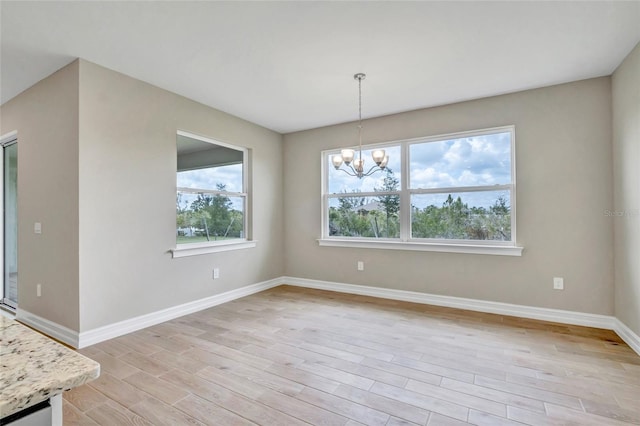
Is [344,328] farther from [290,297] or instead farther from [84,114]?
[84,114]

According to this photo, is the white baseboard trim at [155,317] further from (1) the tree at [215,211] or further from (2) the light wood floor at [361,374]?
(1) the tree at [215,211]

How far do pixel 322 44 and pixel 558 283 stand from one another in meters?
3.47

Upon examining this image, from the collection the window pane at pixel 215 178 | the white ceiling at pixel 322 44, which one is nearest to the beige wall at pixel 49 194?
the white ceiling at pixel 322 44

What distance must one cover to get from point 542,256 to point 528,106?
1.70 meters

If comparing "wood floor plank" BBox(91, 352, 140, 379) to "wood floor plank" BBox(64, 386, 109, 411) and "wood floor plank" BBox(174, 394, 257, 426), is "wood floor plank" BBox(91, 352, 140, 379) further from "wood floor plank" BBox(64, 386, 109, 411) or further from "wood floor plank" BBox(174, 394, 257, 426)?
"wood floor plank" BBox(174, 394, 257, 426)

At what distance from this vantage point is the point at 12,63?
9.27 ft

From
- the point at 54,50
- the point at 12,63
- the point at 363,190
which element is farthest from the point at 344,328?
the point at 12,63

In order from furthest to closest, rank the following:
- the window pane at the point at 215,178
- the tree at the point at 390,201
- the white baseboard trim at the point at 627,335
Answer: the tree at the point at 390,201
the window pane at the point at 215,178
the white baseboard trim at the point at 627,335

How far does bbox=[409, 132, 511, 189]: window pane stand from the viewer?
3793 millimetres

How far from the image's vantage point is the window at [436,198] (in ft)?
12.4

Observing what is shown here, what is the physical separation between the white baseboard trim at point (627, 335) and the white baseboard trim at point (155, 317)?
13.7ft

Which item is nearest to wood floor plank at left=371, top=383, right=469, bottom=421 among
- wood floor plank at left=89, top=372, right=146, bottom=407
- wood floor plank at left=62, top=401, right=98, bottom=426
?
wood floor plank at left=89, top=372, right=146, bottom=407

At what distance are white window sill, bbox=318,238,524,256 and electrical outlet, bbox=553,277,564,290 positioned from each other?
42 centimetres

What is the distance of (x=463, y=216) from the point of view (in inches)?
157
